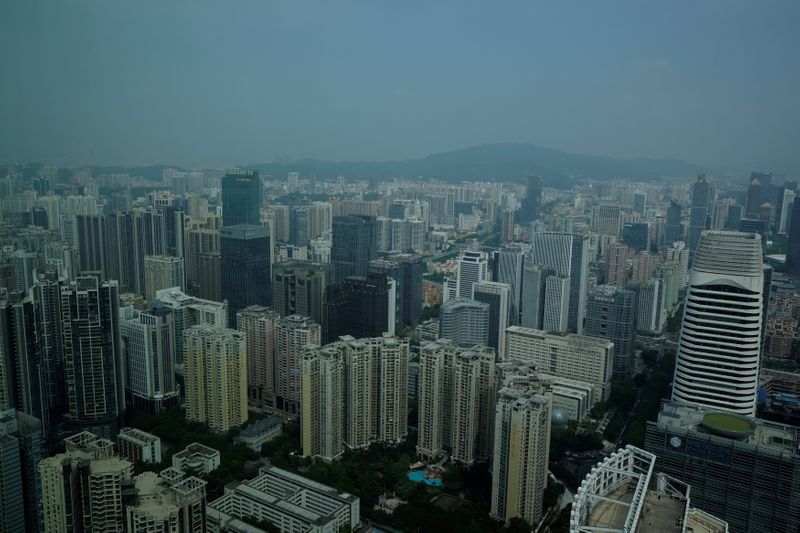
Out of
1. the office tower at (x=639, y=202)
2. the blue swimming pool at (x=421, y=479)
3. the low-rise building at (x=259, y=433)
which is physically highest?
the office tower at (x=639, y=202)

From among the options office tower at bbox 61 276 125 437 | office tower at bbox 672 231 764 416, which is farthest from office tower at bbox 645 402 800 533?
office tower at bbox 61 276 125 437

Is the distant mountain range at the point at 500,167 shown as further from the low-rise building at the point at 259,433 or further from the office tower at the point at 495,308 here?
the low-rise building at the point at 259,433

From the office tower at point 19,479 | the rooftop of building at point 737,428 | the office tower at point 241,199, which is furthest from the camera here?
the office tower at point 241,199

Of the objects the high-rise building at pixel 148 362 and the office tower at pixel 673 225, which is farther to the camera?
the office tower at pixel 673 225

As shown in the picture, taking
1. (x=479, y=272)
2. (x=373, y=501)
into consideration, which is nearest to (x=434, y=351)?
(x=373, y=501)

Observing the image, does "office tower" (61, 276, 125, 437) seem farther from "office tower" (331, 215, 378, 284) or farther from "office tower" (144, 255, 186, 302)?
"office tower" (331, 215, 378, 284)

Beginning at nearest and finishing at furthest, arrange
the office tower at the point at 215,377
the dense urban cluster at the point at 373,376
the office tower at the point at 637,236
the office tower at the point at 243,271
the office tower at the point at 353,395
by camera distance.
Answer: the dense urban cluster at the point at 373,376
the office tower at the point at 353,395
the office tower at the point at 215,377
the office tower at the point at 243,271
the office tower at the point at 637,236

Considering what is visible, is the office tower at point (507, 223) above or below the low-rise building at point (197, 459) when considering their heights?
above

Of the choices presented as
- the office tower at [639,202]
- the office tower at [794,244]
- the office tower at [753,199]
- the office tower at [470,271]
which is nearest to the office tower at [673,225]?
the office tower at [639,202]

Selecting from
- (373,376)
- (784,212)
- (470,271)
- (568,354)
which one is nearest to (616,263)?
(470,271)
